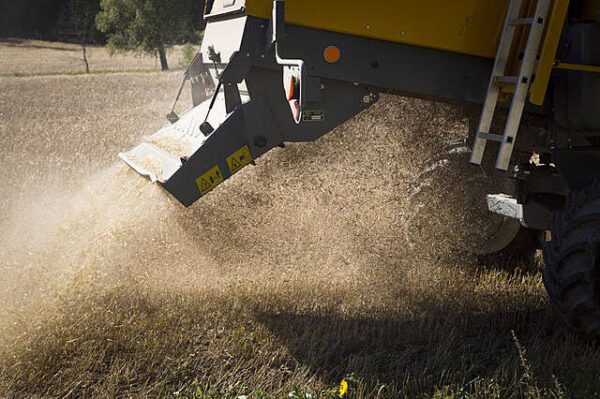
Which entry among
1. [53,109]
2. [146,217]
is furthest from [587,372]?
[53,109]

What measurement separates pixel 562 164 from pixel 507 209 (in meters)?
0.61

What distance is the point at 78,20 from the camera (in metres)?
46.5

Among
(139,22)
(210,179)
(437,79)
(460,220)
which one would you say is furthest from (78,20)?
(437,79)

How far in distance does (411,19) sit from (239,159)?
111 centimetres

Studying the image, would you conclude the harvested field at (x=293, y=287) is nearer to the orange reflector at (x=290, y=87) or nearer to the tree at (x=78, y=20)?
the orange reflector at (x=290, y=87)

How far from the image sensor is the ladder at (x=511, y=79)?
142 inches

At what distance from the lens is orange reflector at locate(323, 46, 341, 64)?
3834mm

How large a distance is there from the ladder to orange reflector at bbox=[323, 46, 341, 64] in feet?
2.51

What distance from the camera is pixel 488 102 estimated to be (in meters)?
3.82

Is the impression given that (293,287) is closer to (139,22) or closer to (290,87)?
(290,87)

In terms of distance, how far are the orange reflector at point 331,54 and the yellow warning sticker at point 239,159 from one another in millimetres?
613

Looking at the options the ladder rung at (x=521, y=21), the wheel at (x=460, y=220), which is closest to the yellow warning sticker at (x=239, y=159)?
the ladder rung at (x=521, y=21)

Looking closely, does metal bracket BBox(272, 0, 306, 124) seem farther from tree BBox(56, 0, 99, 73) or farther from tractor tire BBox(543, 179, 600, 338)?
tree BBox(56, 0, 99, 73)

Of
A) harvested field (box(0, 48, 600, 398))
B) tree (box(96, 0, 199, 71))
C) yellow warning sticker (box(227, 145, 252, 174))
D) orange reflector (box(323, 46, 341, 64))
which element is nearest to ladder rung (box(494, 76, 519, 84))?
orange reflector (box(323, 46, 341, 64))
